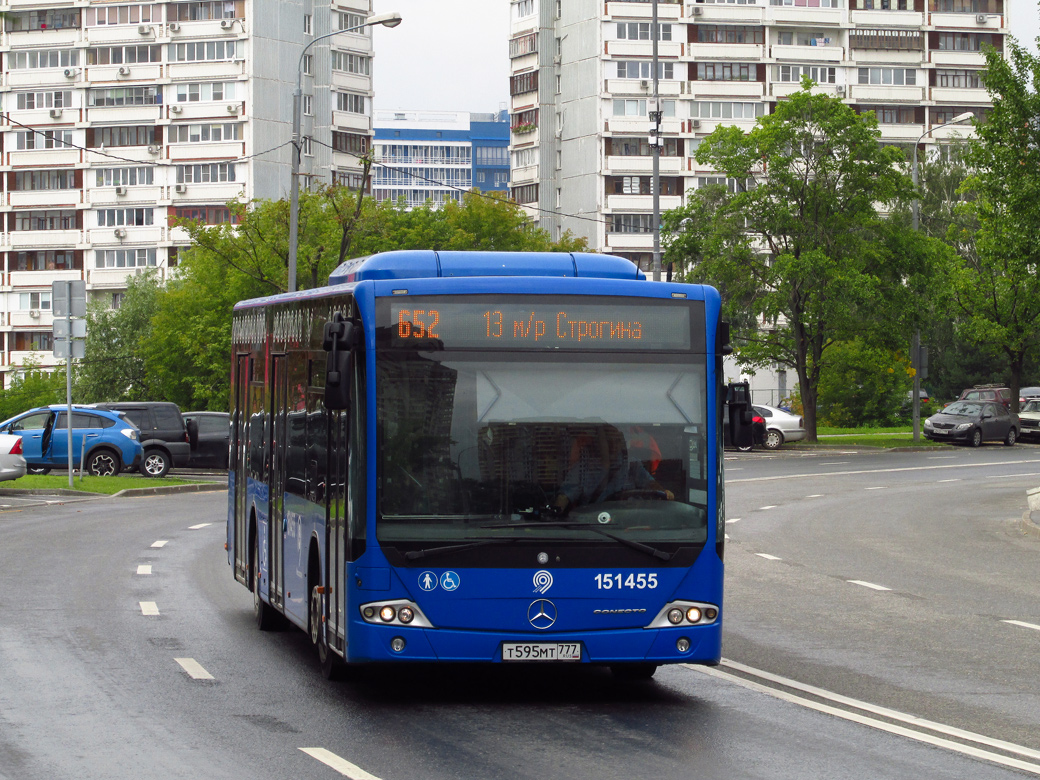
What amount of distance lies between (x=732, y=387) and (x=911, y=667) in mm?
2574

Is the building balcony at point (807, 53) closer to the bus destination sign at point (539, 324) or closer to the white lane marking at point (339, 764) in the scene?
the bus destination sign at point (539, 324)

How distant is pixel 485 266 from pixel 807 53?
4031 inches

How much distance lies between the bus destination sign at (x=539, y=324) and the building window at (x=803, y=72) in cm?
10169

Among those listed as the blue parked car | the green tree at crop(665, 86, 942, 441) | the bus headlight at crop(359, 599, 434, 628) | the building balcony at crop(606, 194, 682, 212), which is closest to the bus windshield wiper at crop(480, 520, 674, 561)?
the bus headlight at crop(359, 599, 434, 628)

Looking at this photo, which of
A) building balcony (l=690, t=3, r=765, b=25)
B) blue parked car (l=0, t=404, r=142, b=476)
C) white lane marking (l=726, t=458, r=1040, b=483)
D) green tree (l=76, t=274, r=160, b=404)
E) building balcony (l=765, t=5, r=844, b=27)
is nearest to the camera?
white lane marking (l=726, t=458, r=1040, b=483)

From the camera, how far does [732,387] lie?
1089 cm

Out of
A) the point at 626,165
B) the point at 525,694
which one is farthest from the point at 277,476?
the point at 626,165

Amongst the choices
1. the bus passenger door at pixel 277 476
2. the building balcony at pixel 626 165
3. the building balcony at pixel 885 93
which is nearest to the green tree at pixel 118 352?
the building balcony at pixel 626 165

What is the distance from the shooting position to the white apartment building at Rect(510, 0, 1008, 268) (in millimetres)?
106375

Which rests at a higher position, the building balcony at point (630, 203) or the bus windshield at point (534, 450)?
the building balcony at point (630, 203)

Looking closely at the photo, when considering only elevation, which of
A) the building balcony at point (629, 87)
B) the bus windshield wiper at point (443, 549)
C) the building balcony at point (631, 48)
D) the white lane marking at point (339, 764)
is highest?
the building balcony at point (631, 48)

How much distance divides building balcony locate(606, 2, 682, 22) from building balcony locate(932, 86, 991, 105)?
19.1 m

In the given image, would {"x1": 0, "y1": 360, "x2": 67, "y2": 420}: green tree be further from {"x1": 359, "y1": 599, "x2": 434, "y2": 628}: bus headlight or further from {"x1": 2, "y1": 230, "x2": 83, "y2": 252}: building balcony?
{"x1": 359, "y1": 599, "x2": 434, "y2": 628}: bus headlight

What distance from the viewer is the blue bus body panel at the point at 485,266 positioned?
10914mm
